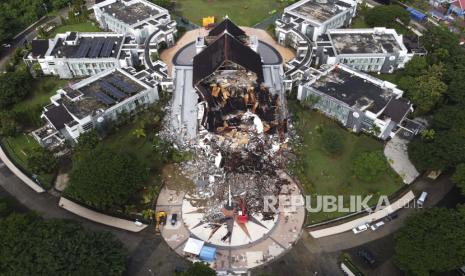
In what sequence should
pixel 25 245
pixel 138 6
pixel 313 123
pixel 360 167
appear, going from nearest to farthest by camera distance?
pixel 25 245 < pixel 360 167 < pixel 313 123 < pixel 138 6

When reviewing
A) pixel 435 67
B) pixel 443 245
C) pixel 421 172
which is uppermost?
pixel 435 67

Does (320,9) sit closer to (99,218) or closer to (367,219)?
(367,219)

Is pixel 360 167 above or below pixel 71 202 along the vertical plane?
above

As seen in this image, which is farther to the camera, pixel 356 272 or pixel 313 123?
pixel 313 123

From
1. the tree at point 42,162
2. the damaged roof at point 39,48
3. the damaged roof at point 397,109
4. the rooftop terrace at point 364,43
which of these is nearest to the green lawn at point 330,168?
the damaged roof at point 397,109

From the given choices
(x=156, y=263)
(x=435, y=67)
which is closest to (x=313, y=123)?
(x=435, y=67)

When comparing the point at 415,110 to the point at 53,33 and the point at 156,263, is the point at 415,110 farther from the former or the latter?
the point at 53,33

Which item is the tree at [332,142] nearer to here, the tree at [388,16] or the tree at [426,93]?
the tree at [426,93]

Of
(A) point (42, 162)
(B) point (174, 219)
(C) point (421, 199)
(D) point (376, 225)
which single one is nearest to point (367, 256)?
(D) point (376, 225)
